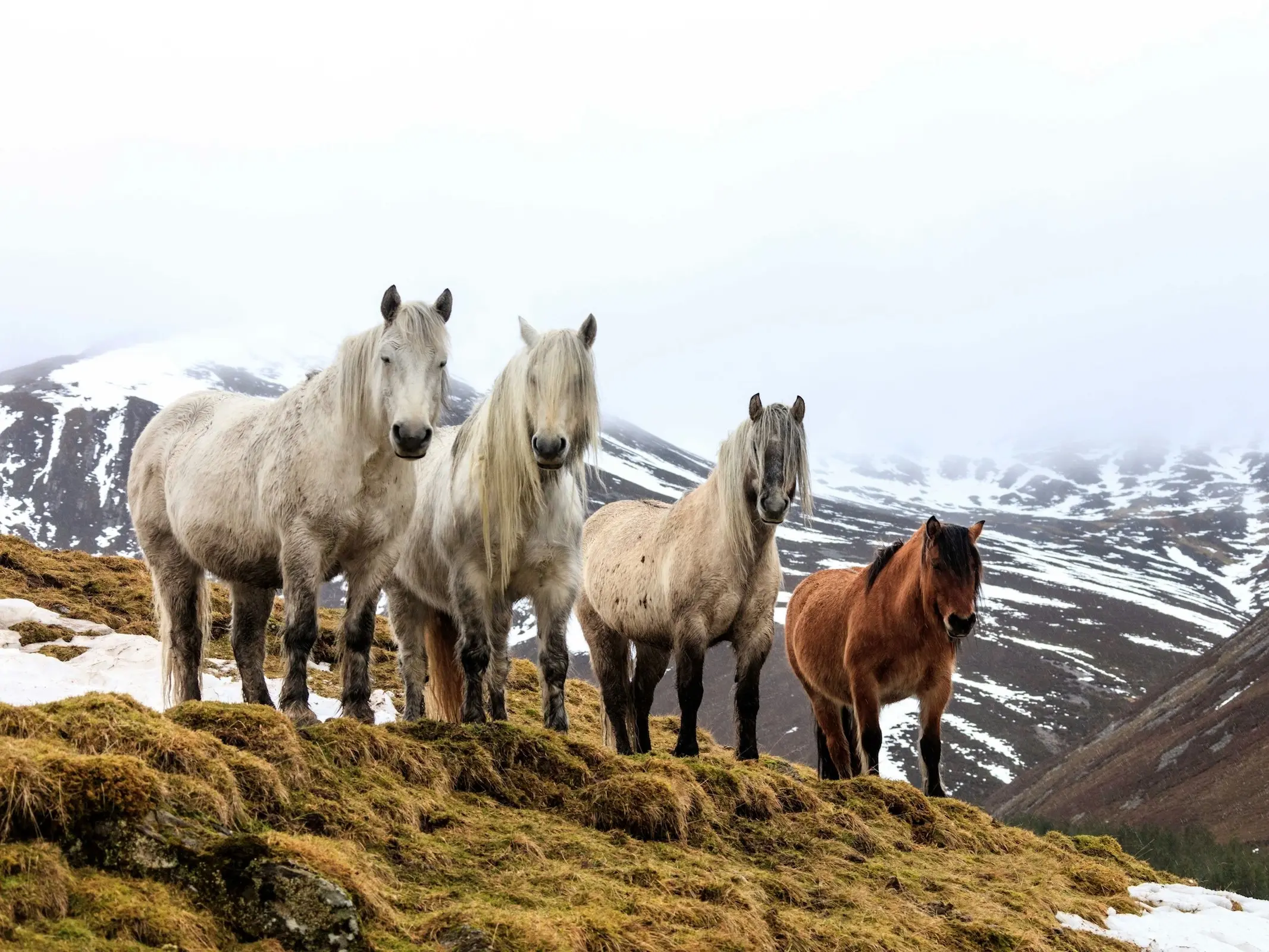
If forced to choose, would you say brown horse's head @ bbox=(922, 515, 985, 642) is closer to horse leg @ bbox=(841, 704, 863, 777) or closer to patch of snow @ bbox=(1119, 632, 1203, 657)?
horse leg @ bbox=(841, 704, 863, 777)

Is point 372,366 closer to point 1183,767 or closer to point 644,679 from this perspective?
point 644,679

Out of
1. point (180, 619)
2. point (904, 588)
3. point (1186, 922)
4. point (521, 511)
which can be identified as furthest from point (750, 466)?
point (180, 619)

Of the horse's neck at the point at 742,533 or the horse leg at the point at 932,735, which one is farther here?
the horse leg at the point at 932,735

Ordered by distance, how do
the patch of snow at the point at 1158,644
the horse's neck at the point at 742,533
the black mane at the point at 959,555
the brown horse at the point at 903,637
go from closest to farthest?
1. the horse's neck at the point at 742,533
2. the black mane at the point at 959,555
3. the brown horse at the point at 903,637
4. the patch of snow at the point at 1158,644

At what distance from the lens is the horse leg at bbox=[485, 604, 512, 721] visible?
28.8 ft

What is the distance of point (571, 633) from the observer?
108 meters

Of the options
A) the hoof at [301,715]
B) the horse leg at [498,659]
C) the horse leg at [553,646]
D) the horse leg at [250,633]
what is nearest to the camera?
the hoof at [301,715]

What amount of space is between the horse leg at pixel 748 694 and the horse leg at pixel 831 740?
3.26m

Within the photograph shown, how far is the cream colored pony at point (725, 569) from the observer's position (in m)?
10.2

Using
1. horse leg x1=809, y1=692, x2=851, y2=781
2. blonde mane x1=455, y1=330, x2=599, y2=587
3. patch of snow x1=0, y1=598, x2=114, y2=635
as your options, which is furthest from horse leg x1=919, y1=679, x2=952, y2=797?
patch of snow x1=0, y1=598, x2=114, y2=635

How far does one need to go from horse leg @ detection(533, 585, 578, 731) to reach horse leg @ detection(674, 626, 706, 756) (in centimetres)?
179

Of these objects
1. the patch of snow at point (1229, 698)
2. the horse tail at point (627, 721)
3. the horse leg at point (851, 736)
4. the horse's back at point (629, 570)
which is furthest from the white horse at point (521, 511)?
the patch of snow at point (1229, 698)

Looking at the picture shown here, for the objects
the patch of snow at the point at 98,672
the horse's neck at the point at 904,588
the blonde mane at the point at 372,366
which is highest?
the blonde mane at the point at 372,366

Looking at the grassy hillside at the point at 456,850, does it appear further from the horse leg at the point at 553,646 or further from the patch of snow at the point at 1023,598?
the patch of snow at the point at 1023,598
